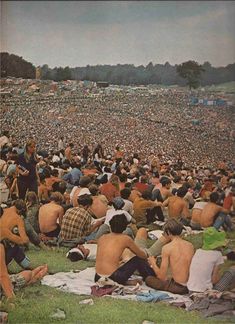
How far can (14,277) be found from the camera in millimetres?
4734

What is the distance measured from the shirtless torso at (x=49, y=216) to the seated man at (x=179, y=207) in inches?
29.0

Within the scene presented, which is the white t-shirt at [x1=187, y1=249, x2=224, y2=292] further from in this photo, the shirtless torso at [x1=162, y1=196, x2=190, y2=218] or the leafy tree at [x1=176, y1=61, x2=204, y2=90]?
the leafy tree at [x1=176, y1=61, x2=204, y2=90]

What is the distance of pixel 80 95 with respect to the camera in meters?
4.89

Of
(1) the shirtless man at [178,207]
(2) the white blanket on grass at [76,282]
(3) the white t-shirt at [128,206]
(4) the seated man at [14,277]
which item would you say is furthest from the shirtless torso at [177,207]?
(4) the seated man at [14,277]

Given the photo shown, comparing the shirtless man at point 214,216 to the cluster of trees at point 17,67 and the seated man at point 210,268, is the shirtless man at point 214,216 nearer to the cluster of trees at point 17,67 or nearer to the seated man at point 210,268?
the seated man at point 210,268

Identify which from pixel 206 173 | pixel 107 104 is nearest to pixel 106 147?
pixel 107 104

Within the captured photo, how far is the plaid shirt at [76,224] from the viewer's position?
486 centimetres

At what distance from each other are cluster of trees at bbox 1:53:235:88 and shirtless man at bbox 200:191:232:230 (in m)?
0.71

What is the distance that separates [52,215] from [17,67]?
97 centimetres

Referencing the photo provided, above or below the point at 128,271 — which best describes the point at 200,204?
above

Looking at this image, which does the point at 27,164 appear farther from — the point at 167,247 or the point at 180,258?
the point at 180,258

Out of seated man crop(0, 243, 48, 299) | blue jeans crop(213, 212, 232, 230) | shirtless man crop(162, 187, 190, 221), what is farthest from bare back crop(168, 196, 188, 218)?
seated man crop(0, 243, 48, 299)

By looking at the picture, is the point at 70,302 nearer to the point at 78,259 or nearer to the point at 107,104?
the point at 78,259

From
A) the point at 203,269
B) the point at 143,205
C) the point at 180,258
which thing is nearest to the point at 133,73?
the point at 143,205
